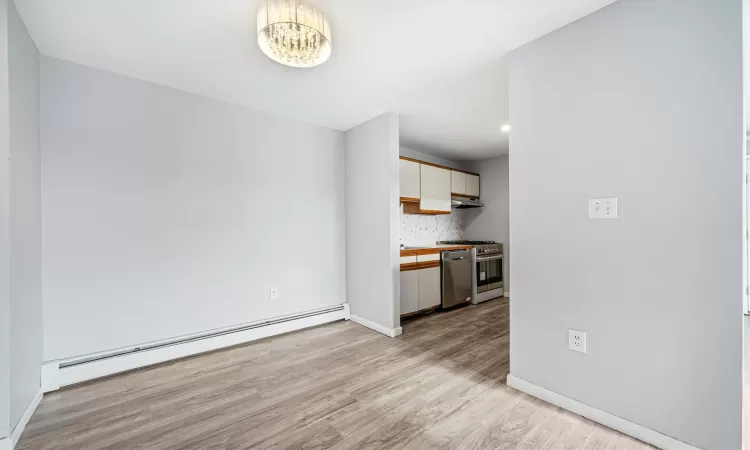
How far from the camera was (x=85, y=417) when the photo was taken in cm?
184

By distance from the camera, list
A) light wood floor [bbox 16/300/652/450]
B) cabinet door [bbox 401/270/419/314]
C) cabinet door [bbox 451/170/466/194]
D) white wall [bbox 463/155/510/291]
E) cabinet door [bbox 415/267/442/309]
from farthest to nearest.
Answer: white wall [bbox 463/155/510/291], cabinet door [bbox 451/170/466/194], cabinet door [bbox 415/267/442/309], cabinet door [bbox 401/270/419/314], light wood floor [bbox 16/300/652/450]

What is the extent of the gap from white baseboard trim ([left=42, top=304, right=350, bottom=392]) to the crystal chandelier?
8.04 ft

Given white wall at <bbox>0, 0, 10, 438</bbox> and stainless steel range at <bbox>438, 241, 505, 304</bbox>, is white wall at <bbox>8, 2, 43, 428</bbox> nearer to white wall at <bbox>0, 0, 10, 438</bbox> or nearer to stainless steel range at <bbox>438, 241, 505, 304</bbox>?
white wall at <bbox>0, 0, 10, 438</bbox>

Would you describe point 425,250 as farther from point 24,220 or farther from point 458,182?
point 24,220

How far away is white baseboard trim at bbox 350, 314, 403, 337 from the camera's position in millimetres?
3172

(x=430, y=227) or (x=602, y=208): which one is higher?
(x=602, y=208)

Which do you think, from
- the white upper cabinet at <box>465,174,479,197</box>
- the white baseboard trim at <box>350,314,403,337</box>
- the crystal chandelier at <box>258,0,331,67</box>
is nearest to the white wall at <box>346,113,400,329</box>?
the white baseboard trim at <box>350,314,403,337</box>

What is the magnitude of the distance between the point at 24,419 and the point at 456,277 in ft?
13.1

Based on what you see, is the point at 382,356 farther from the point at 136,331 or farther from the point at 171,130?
the point at 171,130

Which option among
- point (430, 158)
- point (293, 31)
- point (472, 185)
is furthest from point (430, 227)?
point (293, 31)

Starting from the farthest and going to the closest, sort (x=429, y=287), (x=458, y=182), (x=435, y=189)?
(x=458, y=182), (x=435, y=189), (x=429, y=287)

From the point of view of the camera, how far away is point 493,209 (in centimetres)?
529

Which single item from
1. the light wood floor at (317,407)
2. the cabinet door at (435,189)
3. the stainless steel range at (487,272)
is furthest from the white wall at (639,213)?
the stainless steel range at (487,272)

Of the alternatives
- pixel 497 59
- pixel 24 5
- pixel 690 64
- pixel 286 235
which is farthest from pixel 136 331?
pixel 690 64
